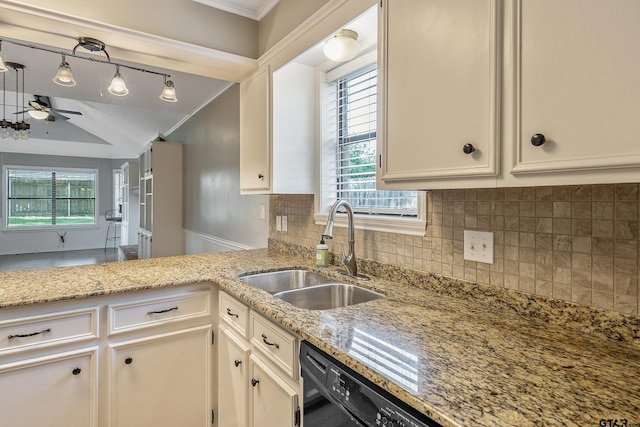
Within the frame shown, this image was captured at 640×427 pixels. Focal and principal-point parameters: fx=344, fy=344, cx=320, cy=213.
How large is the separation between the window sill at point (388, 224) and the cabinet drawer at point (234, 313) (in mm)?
725

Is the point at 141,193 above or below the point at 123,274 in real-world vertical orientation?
above

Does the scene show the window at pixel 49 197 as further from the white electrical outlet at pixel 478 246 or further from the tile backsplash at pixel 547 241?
the white electrical outlet at pixel 478 246

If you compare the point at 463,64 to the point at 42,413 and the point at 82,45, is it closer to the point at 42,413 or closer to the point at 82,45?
the point at 82,45

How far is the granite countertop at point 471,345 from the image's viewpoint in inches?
25.8

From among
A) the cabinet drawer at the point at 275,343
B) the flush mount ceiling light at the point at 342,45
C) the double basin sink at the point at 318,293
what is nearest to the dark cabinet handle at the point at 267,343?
the cabinet drawer at the point at 275,343

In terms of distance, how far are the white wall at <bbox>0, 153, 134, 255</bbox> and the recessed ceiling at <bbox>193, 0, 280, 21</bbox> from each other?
8.37m

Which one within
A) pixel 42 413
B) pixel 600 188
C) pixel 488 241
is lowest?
pixel 42 413

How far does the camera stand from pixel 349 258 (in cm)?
172

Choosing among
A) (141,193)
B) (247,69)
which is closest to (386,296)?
(247,69)

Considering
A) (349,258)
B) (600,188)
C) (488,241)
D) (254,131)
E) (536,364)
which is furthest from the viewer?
(254,131)

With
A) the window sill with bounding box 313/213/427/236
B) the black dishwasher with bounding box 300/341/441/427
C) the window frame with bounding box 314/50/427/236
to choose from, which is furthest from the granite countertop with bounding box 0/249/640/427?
the window frame with bounding box 314/50/427/236

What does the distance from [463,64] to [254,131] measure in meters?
1.51

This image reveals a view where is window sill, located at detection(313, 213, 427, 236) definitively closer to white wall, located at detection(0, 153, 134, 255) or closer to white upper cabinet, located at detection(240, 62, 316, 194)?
white upper cabinet, located at detection(240, 62, 316, 194)

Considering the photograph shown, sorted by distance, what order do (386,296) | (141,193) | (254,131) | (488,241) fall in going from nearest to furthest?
(488,241) → (386,296) → (254,131) → (141,193)
